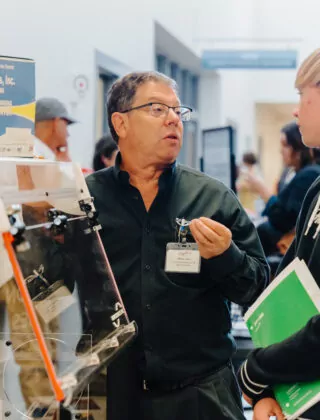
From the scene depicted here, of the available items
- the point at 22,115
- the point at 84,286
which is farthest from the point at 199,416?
the point at 22,115

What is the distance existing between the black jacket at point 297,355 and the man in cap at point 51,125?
1.92 metres

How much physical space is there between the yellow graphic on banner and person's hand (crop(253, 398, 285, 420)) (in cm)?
98

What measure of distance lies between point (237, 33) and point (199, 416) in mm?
11611

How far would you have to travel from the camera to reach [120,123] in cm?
212

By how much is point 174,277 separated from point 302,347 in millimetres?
603

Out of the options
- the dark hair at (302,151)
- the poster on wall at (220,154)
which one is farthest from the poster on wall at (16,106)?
the dark hair at (302,151)

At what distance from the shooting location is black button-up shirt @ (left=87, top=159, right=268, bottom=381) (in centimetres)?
190

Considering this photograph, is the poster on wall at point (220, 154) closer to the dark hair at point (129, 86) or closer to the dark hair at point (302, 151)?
the dark hair at point (302, 151)

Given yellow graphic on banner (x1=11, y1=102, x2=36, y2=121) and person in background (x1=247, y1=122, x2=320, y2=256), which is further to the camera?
person in background (x1=247, y1=122, x2=320, y2=256)

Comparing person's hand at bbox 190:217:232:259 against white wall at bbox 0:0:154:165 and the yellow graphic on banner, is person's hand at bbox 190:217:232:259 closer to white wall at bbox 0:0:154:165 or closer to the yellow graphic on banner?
the yellow graphic on banner

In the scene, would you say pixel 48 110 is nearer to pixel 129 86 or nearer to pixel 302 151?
pixel 129 86

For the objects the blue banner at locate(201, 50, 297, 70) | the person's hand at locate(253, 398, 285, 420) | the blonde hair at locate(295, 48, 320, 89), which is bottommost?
the person's hand at locate(253, 398, 285, 420)

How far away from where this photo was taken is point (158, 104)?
6.64ft

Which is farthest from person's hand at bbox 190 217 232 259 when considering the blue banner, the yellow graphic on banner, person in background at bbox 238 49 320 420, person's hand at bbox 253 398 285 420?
the blue banner
